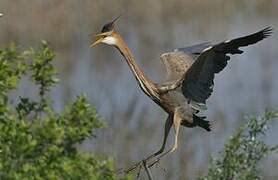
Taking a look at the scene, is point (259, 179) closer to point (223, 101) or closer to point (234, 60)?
point (223, 101)

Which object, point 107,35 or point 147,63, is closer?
point 107,35

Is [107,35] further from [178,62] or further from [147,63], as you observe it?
[147,63]

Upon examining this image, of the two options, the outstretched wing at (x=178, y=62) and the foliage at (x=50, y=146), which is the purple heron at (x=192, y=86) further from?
the foliage at (x=50, y=146)

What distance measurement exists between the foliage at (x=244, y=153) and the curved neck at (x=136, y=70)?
2.35 feet

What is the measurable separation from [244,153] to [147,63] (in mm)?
7317

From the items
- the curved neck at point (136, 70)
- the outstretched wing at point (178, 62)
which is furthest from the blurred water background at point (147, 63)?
the curved neck at point (136, 70)

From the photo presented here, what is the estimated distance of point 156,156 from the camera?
537cm

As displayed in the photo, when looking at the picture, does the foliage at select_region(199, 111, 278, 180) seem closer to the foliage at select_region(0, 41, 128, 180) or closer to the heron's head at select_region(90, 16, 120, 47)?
the heron's head at select_region(90, 16, 120, 47)

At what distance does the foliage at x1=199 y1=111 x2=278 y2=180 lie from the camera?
19.4 feet

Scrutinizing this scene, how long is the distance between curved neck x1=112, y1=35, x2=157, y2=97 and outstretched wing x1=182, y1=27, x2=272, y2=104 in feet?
0.81

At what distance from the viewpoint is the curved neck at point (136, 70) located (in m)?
5.04

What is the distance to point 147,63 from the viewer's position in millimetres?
13242

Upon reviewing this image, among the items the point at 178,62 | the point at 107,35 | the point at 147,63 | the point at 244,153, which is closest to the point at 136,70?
the point at 107,35

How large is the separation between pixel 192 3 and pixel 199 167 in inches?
338
